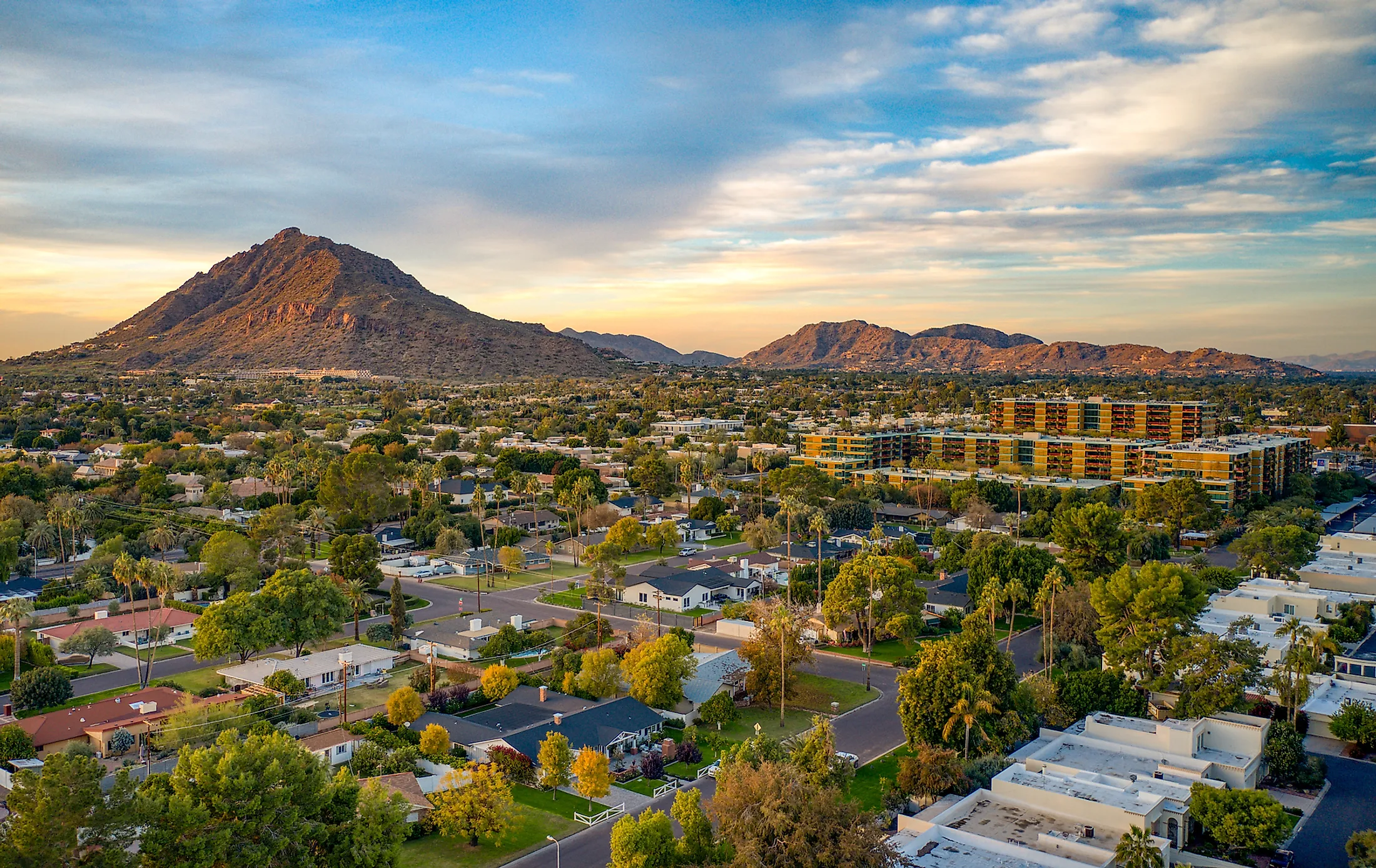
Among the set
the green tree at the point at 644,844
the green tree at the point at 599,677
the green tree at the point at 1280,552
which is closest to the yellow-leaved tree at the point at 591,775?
the green tree at the point at 644,844

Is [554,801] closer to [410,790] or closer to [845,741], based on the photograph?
[410,790]

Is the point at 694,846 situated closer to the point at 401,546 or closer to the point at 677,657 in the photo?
the point at 677,657

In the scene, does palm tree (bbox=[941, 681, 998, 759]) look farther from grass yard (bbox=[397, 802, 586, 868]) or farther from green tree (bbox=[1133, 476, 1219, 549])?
green tree (bbox=[1133, 476, 1219, 549])

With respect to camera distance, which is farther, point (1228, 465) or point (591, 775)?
point (1228, 465)

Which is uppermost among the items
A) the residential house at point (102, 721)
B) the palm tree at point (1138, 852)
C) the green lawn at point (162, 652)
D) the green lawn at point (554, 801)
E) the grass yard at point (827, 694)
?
the palm tree at point (1138, 852)

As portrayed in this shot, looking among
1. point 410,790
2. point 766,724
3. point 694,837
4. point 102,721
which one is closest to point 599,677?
point 766,724

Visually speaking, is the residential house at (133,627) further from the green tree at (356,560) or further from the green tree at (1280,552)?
the green tree at (1280,552)
